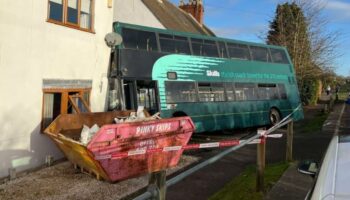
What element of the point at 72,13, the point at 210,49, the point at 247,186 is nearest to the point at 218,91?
the point at 210,49

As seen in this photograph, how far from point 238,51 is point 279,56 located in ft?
10.6

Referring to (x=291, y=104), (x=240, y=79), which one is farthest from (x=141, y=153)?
(x=291, y=104)

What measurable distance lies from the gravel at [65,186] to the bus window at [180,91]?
441 cm

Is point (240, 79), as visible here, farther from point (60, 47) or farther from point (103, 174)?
point (103, 174)

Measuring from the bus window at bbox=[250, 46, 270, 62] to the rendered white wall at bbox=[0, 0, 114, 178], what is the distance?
8.38 metres

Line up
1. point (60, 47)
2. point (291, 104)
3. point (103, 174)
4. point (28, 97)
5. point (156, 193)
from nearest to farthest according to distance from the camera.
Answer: point (156, 193) < point (103, 174) < point (28, 97) < point (60, 47) < point (291, 104)

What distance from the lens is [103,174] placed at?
8.97m

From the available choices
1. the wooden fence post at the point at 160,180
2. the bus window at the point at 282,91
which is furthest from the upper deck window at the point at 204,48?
the wooden fence post at the point at 160,180

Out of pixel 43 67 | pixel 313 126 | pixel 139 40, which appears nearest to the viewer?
pixel 43 67

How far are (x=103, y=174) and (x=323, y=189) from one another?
7.02 metres

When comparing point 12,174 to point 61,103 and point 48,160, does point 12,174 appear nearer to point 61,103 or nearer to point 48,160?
point 48,160

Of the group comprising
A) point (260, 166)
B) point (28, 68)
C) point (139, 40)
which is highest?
point (139, 40)

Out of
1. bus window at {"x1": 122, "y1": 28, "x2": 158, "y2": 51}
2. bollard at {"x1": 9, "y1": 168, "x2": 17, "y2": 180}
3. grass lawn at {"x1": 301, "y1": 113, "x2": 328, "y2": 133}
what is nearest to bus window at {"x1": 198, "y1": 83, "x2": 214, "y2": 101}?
bus window at {"x1": 122, "y1": 28, "x2": 158, "y2": 51}

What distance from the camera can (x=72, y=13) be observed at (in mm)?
11984
